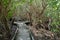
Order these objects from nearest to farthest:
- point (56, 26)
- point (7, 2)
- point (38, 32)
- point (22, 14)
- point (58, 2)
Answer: point (58, 2), point (7, 2), point (56, 26), point (38, 32), point (22, 14)

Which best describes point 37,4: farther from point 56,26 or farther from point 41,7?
point 56,26

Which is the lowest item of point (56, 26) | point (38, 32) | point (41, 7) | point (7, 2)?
point (38, 32)

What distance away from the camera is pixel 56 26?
13602 mm

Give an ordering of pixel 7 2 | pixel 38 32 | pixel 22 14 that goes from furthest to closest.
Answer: pixel 22 14 → pixel 38 32 → pixel 7 2

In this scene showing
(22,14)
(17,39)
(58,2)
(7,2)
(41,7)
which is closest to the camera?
(58,2)

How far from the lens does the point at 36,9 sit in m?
17.8

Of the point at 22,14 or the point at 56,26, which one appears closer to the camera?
the point at 56,26

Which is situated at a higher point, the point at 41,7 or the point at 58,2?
the point at 58,2

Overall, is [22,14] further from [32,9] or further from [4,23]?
[4,23]

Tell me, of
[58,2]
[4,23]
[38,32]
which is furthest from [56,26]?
[58,2]

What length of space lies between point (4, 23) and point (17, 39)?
1.49 m

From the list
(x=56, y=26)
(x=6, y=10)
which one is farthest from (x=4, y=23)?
(x=56, y=26)

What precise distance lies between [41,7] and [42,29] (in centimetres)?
225

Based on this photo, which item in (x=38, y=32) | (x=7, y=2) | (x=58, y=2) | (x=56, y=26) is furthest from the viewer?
(x=38, y=32)
